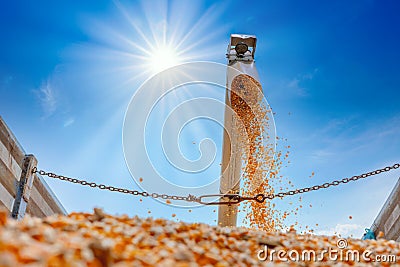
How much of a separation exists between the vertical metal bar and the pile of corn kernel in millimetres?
1517

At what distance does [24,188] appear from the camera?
3.11 meters

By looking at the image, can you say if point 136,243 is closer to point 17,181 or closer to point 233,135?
point 17,181

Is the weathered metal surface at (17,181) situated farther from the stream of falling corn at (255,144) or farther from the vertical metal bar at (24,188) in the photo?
the stream of falling corn at (255,144)

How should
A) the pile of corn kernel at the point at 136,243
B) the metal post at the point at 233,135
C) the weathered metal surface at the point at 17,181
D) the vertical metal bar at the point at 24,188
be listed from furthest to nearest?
1. the metal post at the point at 233,135
2. the vertical metal bar at the point at 24,188
3. the weathered metal surface at the point at 17,181
4. the pile of corn kernel at the point at 136,243

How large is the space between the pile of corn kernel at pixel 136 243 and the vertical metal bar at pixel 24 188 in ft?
4.98

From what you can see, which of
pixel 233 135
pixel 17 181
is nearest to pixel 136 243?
pixel 17 181

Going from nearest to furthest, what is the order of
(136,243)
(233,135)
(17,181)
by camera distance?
(136,243) → (17,181) → (233,135)

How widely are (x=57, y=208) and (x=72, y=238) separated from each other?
9.39ft

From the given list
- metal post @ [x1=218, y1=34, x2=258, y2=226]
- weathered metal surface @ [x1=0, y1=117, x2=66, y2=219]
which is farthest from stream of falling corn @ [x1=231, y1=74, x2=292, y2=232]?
weathered metal surface @ [x1=0, y1=117, x2=66, y2=219]

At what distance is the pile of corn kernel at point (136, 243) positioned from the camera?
0.99 meters

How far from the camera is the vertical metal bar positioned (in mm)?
3012

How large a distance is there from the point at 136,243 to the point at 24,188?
2.06 meters

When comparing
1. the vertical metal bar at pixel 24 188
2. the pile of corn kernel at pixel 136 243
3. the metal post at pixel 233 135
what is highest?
the metal post at pixel 233 135

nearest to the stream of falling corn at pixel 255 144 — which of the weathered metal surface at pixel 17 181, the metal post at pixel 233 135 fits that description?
the metal post at pixel 233 135
